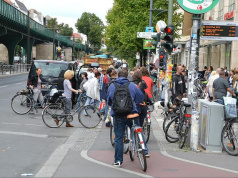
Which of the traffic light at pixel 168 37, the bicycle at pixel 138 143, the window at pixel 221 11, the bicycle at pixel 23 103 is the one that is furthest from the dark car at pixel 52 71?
the window at pixel 221 11

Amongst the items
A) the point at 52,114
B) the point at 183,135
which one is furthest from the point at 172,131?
the point at 52,114

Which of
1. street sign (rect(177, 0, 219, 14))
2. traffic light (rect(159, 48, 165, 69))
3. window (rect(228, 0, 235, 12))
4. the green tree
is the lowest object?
traffic light (rect(159, 48, 165, 69))

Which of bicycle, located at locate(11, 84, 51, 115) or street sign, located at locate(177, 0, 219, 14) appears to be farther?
bicycle, located at locate(11, 84, 51, 115)

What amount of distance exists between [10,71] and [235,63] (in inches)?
1197

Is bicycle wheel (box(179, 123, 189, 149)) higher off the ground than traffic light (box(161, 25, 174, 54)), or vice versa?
traffic light (box(161, 25, 174, 54))

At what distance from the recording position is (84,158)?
26.3ft

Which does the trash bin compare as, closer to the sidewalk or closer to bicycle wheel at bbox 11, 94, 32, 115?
the sidewalk

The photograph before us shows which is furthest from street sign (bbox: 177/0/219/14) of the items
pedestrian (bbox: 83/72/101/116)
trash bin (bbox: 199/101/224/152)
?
pedestrian (bbox: 83/72/101/116)

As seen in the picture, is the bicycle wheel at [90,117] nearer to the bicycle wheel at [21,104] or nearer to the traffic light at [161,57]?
the bicycle wheel at [21,104]

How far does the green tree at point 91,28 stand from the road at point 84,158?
148 m

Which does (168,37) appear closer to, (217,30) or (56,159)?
(217,30)

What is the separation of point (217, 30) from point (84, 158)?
4.16 m

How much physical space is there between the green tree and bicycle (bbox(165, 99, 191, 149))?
14892 centimetres

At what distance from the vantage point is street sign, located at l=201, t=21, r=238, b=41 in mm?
9594
